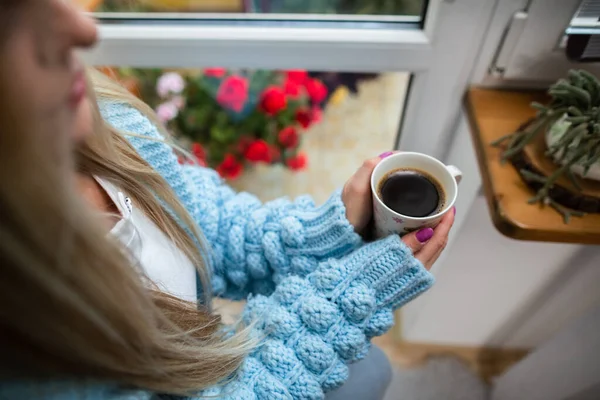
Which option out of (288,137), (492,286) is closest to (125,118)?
(288,137)

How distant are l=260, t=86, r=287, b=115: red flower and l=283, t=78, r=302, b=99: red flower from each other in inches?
0.6

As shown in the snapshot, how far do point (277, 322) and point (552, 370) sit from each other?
654mm

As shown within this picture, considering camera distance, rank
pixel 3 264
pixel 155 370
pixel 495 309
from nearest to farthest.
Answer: pixel 3 264
pixel 155 370
pixel 495 309

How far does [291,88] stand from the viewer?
1061mm

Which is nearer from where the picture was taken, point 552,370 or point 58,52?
point 58,52

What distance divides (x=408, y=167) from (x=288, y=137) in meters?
0.63

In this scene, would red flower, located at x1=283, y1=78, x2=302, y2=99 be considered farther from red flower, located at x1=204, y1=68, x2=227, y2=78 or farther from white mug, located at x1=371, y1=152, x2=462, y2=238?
white mug, located at x1=371, y1=152, x2=462, y2=238

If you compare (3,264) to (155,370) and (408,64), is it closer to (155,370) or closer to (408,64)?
(155,370)

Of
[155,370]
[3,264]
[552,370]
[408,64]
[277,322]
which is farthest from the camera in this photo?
[552,370]

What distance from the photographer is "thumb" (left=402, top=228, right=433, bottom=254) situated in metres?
0.52

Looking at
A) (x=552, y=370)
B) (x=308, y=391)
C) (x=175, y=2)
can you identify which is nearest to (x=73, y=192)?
(x=308, y=391)

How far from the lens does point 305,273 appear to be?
1.96 feet

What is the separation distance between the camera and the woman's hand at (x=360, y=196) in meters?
0.55

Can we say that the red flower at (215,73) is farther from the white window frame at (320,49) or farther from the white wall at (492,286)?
the white wall at (492,286)
